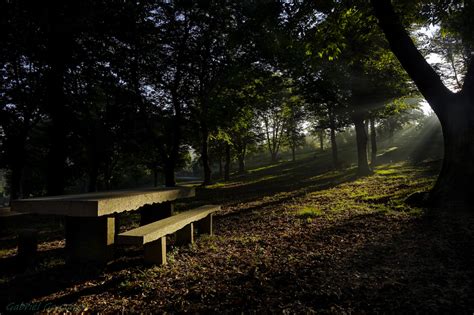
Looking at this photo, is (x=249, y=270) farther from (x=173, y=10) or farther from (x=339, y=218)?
(x=173, y=10)

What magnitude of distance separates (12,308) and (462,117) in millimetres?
8836

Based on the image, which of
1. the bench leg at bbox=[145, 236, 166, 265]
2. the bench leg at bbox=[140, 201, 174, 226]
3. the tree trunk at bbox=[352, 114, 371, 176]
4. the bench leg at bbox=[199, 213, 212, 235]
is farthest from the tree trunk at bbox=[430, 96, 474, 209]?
the tree trunk at bbox=[352, 114, 371, 176]

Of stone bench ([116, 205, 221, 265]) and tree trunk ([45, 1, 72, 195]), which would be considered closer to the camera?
stone bench ([116, 205, 221, 265])

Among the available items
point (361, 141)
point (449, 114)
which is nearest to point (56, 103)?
point (449, 114)

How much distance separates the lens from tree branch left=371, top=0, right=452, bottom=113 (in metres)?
6.53

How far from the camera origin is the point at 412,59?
672cm

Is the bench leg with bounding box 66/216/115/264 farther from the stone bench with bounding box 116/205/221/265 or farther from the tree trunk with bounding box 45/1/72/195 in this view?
A: the tree trunk with bounding box 45/1/72/195

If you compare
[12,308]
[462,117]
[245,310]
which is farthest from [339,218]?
[12,308]

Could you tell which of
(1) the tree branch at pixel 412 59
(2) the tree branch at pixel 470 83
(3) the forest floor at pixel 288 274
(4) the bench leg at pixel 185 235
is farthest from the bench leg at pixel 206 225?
(2) the tree branch at pixel 470 83

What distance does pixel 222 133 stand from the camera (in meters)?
22.7

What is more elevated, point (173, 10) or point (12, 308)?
point (173, 10)

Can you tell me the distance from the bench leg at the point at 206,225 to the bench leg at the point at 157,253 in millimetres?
2051

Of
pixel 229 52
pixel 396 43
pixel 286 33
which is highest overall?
pixel 229 52

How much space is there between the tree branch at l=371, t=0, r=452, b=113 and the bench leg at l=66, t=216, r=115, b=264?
7.67 m
